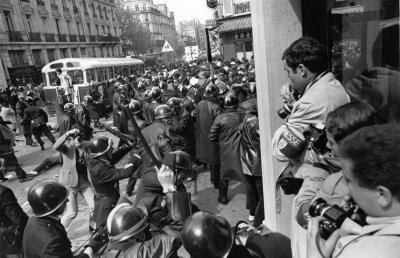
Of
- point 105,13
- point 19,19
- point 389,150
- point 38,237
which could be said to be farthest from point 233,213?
point 105,13

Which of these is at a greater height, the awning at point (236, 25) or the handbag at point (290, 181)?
the awning at point (236, 25)

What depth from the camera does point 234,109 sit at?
501cm

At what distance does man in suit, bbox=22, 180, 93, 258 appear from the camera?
2.63 meters

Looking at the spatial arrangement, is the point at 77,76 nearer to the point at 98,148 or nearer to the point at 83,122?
the point at 83,122

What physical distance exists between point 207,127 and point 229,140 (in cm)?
105

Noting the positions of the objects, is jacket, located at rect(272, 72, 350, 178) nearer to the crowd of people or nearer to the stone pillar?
the crowd of people

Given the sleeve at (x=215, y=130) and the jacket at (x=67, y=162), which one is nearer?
the jacket at (x=67, y=162)

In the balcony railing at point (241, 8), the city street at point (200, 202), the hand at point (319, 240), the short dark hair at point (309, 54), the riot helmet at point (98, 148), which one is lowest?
the city street at point (200, 202)

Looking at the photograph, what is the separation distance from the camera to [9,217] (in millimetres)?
3557

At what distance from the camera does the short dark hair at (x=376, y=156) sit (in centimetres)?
106

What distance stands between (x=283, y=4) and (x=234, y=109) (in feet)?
6.80

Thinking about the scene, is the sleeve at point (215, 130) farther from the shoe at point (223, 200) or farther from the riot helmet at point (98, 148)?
the riot helmet at point (98, 148)

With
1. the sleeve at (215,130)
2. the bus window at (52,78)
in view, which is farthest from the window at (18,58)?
the sleeve at (215,130)

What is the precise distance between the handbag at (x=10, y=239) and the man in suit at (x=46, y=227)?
1.04 meters
